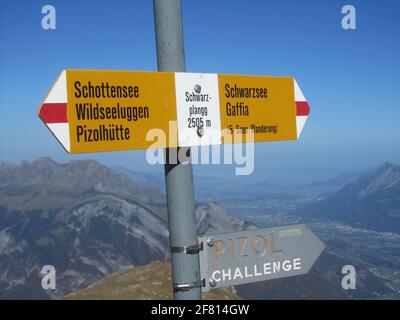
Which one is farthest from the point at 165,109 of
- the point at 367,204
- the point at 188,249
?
the point at 367,204

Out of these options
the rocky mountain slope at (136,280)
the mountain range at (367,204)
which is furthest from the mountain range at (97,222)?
the rocky mountain slope at (136,280)

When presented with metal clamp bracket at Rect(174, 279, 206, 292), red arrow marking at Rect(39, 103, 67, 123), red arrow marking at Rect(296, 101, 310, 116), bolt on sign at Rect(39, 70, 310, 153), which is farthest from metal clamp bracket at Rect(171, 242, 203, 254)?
red arrow marking at Rect(296, 101, 310, 116)

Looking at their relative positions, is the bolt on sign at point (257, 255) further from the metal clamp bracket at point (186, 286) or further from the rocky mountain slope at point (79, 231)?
the rocky mountain slope at point (79, 231)

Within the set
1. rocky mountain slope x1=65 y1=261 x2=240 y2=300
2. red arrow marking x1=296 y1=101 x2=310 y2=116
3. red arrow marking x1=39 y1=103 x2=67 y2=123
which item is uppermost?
red arrow marking x1=296 y1=101 x2=310 y2=116

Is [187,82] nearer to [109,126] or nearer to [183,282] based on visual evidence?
Result: [109,126]

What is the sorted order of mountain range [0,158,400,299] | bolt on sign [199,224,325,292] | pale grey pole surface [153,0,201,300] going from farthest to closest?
mountain range [0,158,400,299] < bolt on sign [199,224,325,292] < pale grey pole surface [153,0,201,300]

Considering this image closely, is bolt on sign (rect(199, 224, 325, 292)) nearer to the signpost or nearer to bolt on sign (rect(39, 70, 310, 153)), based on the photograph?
the signpost

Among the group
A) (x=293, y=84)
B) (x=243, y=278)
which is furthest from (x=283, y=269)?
(x=293, y=84)
